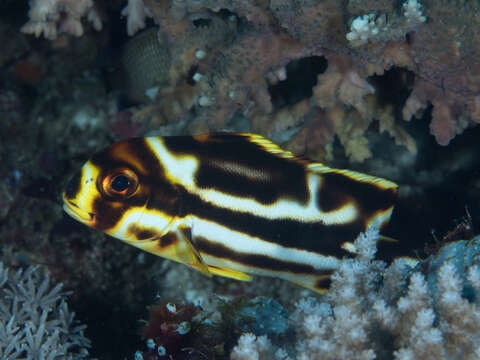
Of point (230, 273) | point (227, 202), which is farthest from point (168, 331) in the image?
point (227, 202)

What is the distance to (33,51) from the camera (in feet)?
16.2

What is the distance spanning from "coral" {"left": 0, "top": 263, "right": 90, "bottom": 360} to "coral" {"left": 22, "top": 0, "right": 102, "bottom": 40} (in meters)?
2.08

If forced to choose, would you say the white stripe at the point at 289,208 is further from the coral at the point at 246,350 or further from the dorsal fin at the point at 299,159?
the coral at the point at 246,350

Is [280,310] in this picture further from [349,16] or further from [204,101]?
[349,16]

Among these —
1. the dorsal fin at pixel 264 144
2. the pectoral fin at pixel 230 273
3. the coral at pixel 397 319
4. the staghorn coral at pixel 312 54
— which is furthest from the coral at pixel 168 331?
the staghorn coral at pixel 312 54

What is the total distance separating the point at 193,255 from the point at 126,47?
2.94 metres

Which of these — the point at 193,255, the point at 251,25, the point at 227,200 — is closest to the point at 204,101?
the point at 251,25

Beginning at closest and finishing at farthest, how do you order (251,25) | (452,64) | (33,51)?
(452,64)
(251,25)
(33,51)

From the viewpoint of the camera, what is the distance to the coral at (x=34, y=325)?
276cm

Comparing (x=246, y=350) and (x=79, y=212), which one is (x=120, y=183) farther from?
(x=246, y=350)

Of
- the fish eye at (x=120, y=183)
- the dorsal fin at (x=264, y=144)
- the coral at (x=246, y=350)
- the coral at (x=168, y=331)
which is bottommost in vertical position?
the coral at (x=168, y=331)

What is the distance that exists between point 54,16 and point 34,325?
8.37 feet

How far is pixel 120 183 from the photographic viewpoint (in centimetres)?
227

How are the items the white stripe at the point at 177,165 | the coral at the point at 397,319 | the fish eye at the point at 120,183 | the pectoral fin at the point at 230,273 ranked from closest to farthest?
the coral at the point at 397,319
the fish eye at the point at 120,183
the white stripe at the point at 177,165
the pectoral fin at the point at 230,273
